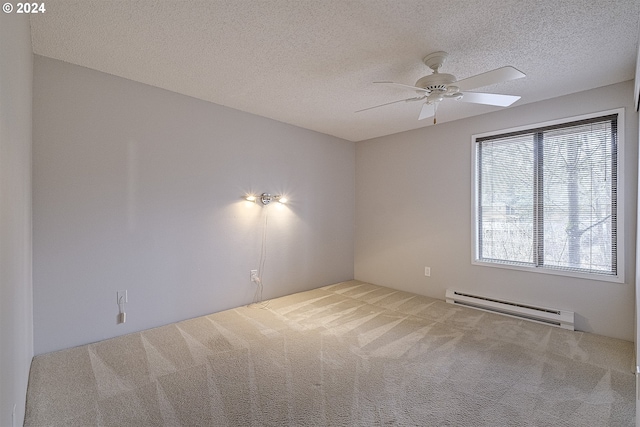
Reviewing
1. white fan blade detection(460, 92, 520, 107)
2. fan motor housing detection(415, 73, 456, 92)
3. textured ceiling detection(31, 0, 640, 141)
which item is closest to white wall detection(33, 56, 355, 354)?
textured ceiling detection(31, 0, 640, 141)

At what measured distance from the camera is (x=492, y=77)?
6.80 feet

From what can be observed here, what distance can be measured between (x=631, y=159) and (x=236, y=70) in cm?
372

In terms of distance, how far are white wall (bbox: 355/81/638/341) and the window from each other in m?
0.12

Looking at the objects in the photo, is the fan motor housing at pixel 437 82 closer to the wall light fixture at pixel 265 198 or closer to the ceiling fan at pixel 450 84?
the ceiling fan at pixel 450 84

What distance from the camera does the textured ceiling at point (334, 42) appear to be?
186cm

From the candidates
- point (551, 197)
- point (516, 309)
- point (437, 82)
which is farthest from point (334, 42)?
point (516, 309)

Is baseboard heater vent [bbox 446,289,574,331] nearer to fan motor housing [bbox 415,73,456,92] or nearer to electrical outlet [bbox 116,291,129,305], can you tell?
fan motor housing [bbox 415,73,456,92]

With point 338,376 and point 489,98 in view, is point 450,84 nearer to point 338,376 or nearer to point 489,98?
point 489,98

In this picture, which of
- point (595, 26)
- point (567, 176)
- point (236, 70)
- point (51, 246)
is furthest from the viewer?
point (567, 176)

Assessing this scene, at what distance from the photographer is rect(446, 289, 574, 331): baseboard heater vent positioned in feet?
10.3

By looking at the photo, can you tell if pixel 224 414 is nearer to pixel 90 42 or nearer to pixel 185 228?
pixel 185 228

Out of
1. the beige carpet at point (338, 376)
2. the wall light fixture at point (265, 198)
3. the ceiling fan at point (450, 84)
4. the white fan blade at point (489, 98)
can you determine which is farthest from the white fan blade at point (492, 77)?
the wall light fixture at point (265, 198)

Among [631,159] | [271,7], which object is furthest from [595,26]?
[271,7]

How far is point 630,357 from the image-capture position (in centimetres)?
250
